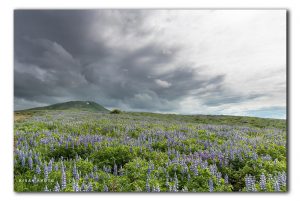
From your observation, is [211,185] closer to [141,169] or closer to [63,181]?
[141,169]

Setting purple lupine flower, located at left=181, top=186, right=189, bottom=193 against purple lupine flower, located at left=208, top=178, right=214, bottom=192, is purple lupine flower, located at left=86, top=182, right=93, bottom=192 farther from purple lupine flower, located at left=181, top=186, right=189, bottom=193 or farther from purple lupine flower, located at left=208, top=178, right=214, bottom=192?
purple lupine flower, located at left=208, top=178, right=214, bottom=192

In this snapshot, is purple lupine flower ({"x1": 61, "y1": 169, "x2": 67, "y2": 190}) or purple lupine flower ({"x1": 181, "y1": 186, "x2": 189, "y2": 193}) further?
purple lupine flower ({"x1": 181, "y1": 186, "x2": 189, "y2": 193})

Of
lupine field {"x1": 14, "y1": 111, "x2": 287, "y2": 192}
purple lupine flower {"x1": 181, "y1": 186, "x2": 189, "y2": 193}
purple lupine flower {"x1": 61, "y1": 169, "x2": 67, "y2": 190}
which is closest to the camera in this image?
purple lupine flower {"x1": 61, "y1": 169, "x2": 67, "y2": 190}

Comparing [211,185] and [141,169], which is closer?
[211,185]

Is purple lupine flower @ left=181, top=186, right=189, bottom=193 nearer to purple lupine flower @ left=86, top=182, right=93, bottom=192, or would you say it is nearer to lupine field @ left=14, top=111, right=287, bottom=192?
lupine field @ left=14, top=111, right=287, bottom=192

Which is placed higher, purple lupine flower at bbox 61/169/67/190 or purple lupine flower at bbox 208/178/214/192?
purple lupine flower at bbox 61/169/67/190

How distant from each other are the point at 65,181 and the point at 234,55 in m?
5.68

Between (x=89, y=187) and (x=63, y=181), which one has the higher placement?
(x=63, y=181)

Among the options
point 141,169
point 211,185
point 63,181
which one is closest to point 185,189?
point 211,185

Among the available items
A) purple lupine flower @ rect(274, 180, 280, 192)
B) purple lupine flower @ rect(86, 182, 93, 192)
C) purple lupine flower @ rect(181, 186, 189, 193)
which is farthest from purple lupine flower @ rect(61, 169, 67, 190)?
purple lupine flower @ rect(274, 180, 280, 192)

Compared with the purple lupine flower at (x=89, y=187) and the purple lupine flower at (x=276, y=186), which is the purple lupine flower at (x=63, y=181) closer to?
the purple lupine flower at (x=89, y=187)

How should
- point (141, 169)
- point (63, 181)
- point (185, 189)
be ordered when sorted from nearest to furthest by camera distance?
point (63, 181) < point (185, 189) < point (141, 169)

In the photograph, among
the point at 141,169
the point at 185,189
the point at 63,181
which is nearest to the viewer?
the point at 63,181

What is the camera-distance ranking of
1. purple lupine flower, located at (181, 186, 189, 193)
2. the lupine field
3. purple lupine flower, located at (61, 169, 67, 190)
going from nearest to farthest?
purple lupine flower, located at (61, 169, 67, 190), purple lupine flower, located at (181, 186, 189, 193), the lupine field
